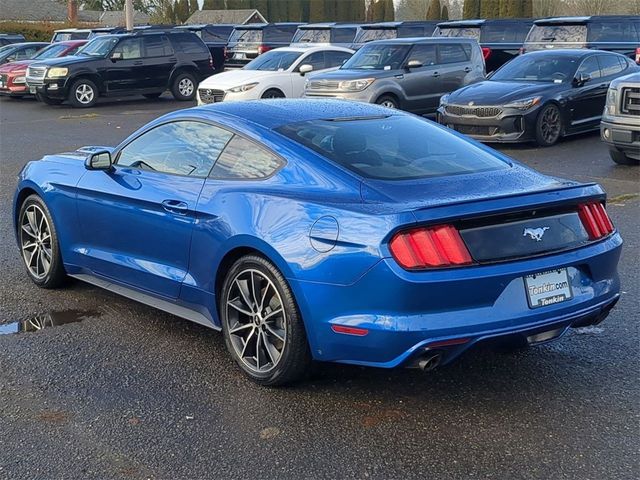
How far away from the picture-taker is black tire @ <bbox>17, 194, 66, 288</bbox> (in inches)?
242

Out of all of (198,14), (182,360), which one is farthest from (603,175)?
(198,14)

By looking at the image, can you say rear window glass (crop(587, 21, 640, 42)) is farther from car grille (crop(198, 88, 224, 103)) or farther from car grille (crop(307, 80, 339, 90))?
car grille (crop(198, 88, 224, 103))

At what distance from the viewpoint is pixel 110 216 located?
5.50m

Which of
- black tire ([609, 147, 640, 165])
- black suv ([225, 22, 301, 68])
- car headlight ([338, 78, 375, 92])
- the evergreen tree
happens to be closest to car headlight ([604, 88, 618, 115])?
black tire ([609, 147, 640, 165])

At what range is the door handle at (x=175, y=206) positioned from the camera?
16.0ft

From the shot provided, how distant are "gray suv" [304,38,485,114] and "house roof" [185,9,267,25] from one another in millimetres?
51558

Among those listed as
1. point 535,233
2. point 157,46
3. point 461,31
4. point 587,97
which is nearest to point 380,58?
point 587,97

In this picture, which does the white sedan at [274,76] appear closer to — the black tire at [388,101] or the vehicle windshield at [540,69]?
the black tire at [388,101]

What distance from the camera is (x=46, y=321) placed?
5.67 meters

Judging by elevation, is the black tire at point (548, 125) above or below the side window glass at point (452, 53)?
Answer: below

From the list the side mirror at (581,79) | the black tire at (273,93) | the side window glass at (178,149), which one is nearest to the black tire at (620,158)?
the side mirror at (581,79)

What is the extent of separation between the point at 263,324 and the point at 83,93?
769 inches

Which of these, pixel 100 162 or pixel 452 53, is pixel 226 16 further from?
pixel 100 162

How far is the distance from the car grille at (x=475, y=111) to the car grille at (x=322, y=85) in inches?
123
